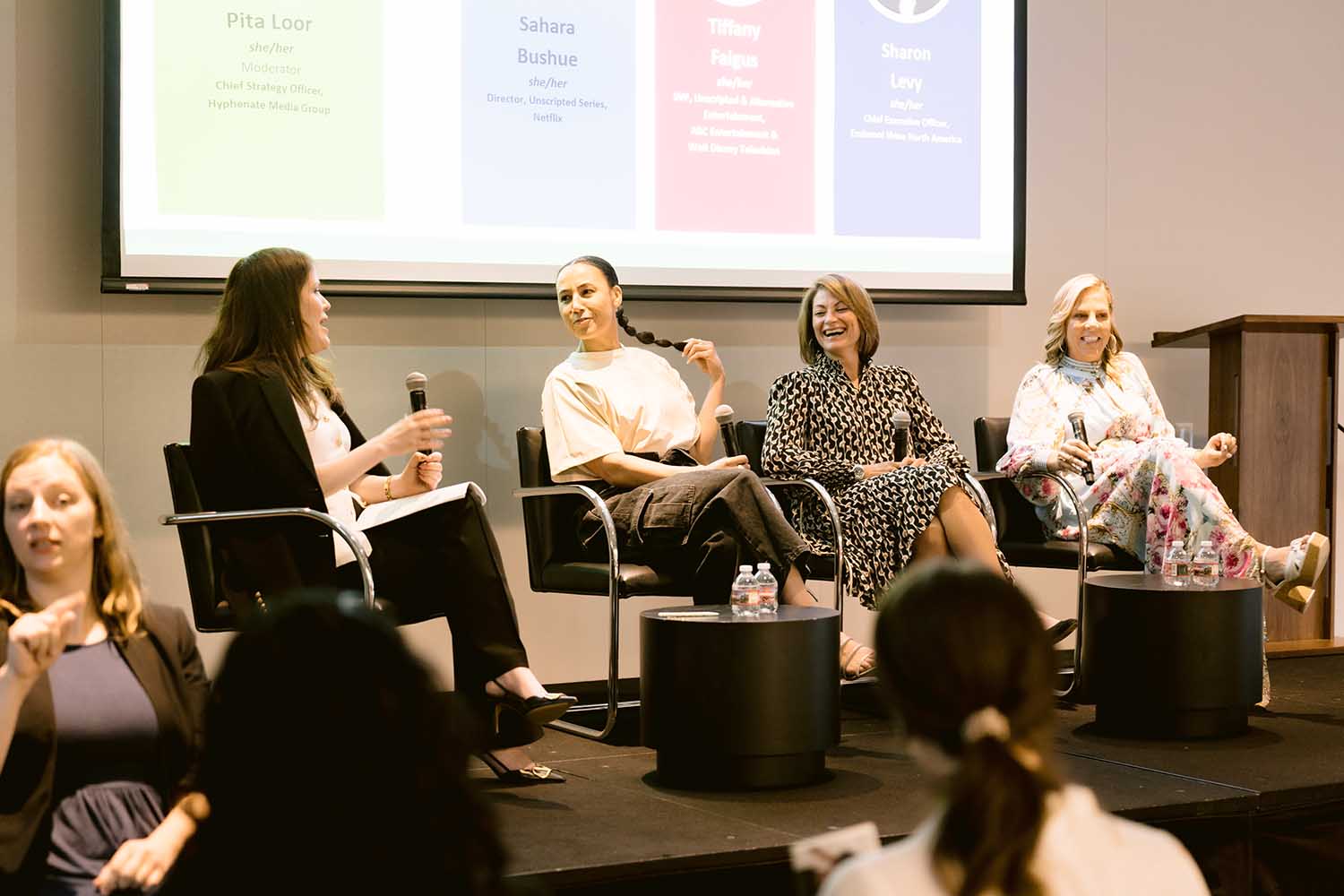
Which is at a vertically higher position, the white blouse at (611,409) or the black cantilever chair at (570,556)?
the white blouse at (611,409)

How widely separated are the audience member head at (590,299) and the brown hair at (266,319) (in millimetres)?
886

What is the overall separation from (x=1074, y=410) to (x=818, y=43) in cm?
139

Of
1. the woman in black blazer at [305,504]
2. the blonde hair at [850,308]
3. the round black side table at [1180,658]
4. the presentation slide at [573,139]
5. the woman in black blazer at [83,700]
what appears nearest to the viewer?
the woman in black blazer at [83,700]

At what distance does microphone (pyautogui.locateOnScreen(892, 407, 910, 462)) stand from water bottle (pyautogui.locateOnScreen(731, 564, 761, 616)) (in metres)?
0.96

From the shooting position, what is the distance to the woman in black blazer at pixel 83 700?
73.5 inches

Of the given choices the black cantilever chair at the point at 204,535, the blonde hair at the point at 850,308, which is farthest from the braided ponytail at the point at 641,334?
the black cantilever chair at the point at 204,535

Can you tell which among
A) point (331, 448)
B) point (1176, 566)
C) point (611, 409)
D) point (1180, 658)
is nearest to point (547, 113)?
point (611, 409)

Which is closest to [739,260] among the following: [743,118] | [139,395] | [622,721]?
[743,118]

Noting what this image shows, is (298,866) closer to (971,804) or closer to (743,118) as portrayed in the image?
(971,804)

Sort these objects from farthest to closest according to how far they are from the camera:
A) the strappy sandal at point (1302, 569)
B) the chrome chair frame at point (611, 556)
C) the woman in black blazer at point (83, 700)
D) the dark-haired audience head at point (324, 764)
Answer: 1. the strappy sandal at point (1302, 569)
2. the chrome chair frame at point (611, 556)
3. the woman in black blazer at point (83, 700)
4. the dark-haired audience head at point (324, 764)

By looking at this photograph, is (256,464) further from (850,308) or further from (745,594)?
(850,308)

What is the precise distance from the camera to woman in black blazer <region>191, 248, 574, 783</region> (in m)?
2.92

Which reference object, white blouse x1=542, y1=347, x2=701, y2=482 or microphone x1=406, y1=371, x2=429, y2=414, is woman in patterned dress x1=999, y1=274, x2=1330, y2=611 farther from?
microphone x1=406, y1=371, x2=429, y2=414

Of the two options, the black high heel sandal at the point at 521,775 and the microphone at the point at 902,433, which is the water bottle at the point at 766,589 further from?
the microphone at the point at 902,433
